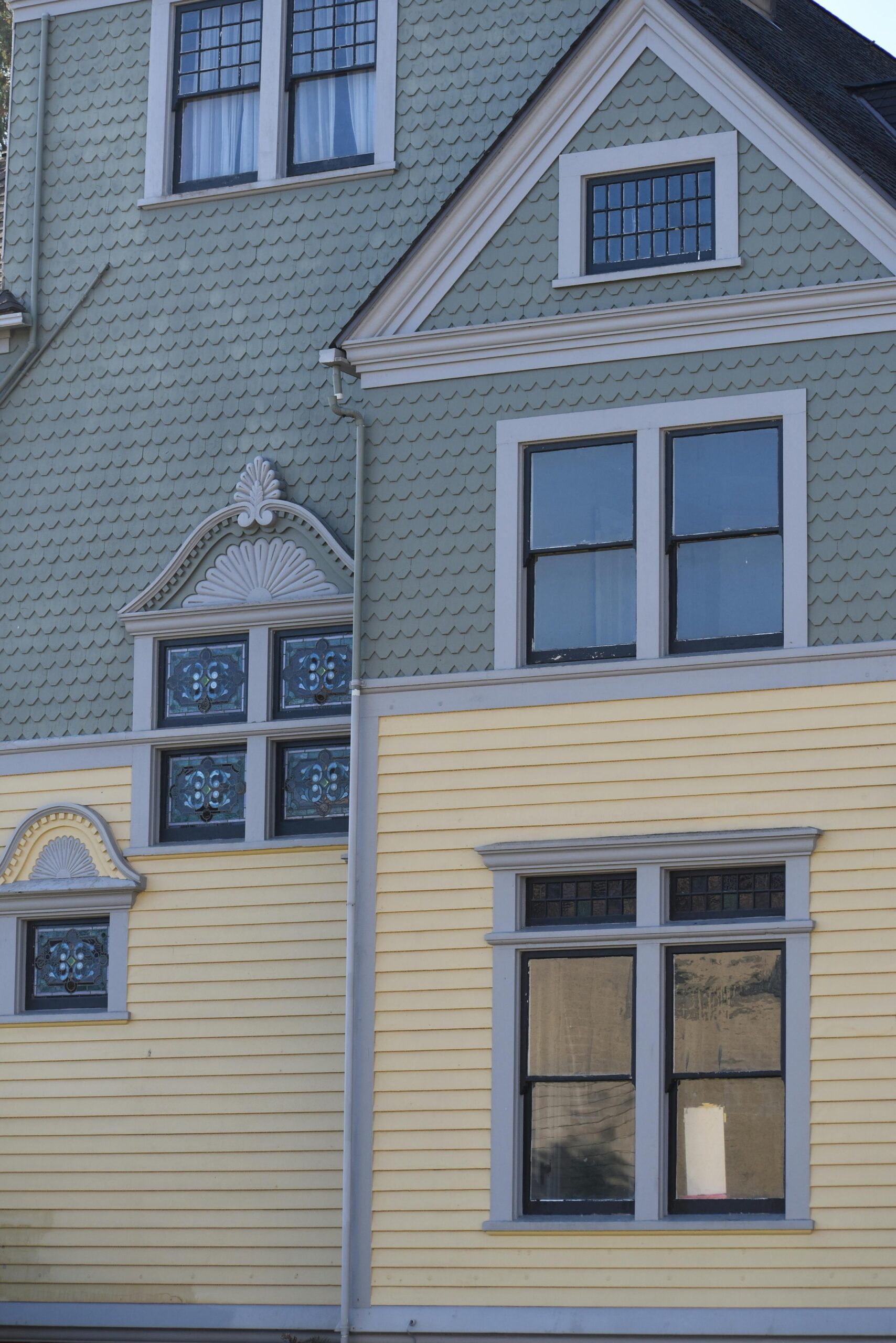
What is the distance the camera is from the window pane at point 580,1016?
52.9ft

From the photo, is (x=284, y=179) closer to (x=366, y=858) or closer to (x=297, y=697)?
(x=297, y=697)

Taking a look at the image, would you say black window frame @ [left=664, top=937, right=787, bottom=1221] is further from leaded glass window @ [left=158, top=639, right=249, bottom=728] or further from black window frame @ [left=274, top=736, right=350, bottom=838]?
leaded glass window @ [left=158, top=639, right=249, bottom=728]

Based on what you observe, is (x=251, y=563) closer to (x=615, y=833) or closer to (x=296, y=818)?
(x=296, y=818)

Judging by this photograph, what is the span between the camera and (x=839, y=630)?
15883 millimetres

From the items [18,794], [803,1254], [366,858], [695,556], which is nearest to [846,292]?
[695,556]

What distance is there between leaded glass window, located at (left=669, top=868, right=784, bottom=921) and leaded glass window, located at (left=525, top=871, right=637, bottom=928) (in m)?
0.34

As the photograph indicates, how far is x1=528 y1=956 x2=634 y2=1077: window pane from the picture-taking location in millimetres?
16125

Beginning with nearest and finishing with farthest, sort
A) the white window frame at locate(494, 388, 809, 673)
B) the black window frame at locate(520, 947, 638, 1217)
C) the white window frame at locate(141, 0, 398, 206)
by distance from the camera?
the black window frame at locate(520, 947, 638, 1217) → the white window frame at locate(494, 388, 809, 673) → the white window frame at locate(141, 0, 398, 206)

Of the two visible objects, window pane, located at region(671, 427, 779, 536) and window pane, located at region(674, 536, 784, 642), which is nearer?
window pane, located at region(674, 536, 784, 642)

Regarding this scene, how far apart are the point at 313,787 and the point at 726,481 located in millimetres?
4499

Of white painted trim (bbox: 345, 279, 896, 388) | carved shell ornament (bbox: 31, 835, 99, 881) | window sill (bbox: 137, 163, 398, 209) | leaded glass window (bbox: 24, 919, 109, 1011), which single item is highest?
window sill (bbox: 137, 163, 398, 209)

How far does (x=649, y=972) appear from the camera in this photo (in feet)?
52.6

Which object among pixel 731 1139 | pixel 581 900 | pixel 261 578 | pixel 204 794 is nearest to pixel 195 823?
pixel 204 794

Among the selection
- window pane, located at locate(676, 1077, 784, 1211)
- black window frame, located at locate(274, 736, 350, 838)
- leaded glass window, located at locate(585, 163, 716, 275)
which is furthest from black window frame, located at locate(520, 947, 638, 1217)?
leaded glass window, located at locate(585, 163, 716, 275)
